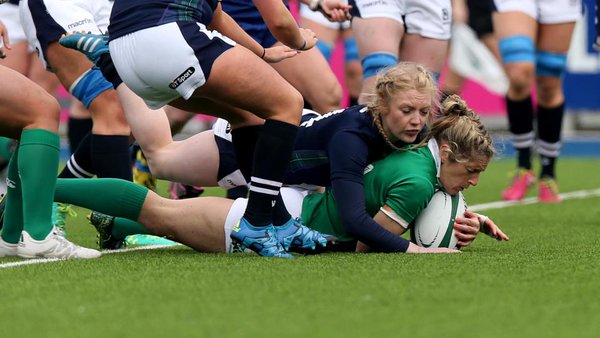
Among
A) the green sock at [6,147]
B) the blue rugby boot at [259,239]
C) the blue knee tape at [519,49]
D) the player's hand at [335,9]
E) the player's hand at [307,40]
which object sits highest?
the player's hand at [307,40]

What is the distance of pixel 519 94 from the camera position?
7820 mm

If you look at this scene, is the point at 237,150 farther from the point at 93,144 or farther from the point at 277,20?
the point at 93,144

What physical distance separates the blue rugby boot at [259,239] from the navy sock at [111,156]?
3.89ft

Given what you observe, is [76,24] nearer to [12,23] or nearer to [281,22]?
[281,22]

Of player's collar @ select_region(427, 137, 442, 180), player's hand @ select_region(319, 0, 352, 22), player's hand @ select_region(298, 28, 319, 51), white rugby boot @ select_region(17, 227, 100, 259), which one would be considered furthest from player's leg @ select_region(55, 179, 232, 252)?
player's hand @ select_region(319, 0, 352, 22)

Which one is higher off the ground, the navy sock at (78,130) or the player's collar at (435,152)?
the player's collar at (435,152)

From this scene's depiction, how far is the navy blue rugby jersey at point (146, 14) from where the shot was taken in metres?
4.04

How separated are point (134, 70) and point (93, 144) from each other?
1.39 m

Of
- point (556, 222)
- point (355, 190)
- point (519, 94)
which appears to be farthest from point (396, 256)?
point (519, 94)

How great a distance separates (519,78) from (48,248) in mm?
4258

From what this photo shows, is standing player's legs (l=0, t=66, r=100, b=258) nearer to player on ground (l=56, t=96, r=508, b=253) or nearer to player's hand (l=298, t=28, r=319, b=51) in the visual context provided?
player on ground (l=56, t=96, r=508, b=253)

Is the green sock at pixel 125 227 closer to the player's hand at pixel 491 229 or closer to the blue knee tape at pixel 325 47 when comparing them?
the player's hand at pixel 491 229

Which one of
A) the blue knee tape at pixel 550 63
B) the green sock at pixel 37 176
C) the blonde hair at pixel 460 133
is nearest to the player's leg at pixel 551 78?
the blue knee tape at pixel 550 63

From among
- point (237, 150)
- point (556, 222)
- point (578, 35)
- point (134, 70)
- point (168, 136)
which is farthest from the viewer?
point (578, 35)
